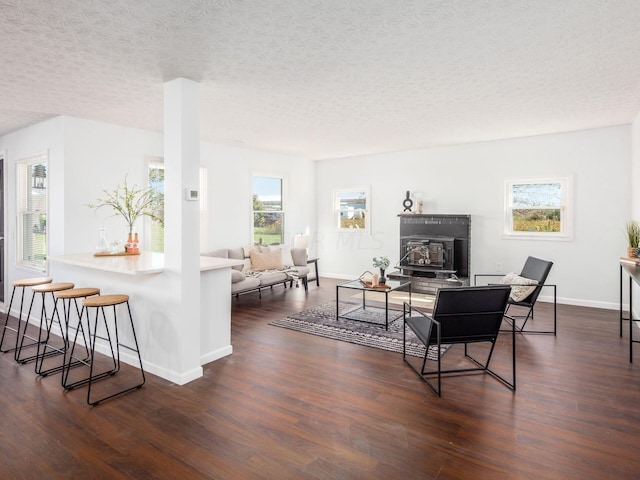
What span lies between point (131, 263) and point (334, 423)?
89.6 inches

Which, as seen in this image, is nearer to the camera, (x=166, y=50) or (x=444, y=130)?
(x=166, y=50)

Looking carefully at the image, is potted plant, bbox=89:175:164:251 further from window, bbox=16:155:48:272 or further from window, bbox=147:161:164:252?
window, bbox=16:155:48:272

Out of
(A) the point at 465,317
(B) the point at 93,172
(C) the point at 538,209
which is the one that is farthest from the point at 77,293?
(C) the point at 538,209

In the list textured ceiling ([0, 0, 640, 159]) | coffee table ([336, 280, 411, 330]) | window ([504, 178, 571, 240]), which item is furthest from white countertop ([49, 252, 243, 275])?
window ([504, 178, 571, 240])

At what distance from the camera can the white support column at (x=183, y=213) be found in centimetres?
318

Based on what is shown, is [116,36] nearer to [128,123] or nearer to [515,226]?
[128,123]

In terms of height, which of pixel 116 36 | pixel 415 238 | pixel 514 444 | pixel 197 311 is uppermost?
pixel 116 36

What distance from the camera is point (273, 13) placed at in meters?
2.29

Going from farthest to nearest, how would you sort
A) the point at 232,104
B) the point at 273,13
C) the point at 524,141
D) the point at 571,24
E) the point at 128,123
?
the point at 524,141, the point at 128,123, the point at 232,104, the point at 571,24, the point at 273,13

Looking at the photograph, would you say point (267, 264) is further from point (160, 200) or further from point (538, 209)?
point (538, 209)

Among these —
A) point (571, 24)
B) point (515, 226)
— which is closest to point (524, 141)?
point (515, 226)

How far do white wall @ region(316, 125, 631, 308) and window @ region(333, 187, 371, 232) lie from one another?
0.45 ft

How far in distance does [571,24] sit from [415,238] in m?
4.80

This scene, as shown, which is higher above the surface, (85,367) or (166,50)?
(166,50)
